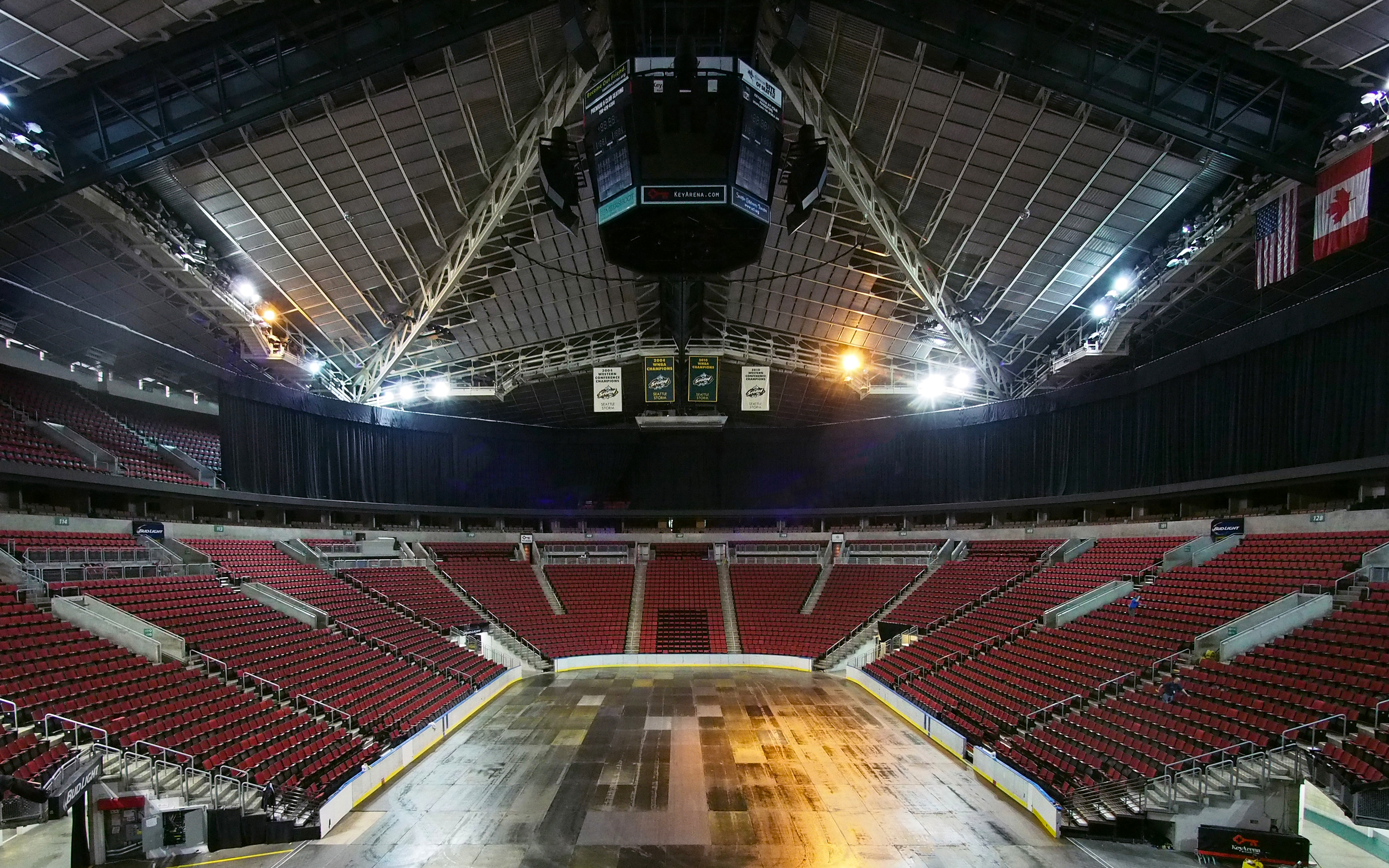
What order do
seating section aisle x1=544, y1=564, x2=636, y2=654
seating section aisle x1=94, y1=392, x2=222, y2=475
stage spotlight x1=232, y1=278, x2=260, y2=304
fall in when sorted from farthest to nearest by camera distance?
seating section aisle x1=544, y1=564, x2=636, y2=654 < seating section aisle x1=94, y1=392, x2=222, y2=475 < stage spotlight x1=232, y1=278, x2=260, y2=304

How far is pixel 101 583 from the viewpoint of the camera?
17.8 meters

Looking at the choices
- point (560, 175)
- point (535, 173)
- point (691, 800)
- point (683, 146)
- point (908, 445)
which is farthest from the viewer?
point (908, 445)

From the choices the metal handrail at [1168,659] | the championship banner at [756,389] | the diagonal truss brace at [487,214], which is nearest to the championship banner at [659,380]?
the championship banner at [756,389]

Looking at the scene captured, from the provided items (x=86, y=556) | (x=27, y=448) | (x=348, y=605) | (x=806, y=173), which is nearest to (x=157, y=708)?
(x=86, y=556)

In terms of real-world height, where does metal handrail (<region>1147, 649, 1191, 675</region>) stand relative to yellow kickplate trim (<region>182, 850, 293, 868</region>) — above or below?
above

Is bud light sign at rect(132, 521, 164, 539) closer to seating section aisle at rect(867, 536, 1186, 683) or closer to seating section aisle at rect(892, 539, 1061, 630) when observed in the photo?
seating section aisle at rect(867, 536, 1186, 683)

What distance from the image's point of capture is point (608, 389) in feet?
97.4

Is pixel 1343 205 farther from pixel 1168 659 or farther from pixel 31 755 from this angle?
pixel 31 755

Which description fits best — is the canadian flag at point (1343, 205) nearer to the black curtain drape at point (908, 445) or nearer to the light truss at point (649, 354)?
the black curtain drape at point (908, 445)

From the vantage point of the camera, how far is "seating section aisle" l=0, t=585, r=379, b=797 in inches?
501

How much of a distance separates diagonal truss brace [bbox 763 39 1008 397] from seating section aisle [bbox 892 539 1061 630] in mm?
7577

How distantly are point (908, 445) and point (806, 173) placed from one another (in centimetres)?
2433

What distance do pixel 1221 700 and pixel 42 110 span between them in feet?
89.7

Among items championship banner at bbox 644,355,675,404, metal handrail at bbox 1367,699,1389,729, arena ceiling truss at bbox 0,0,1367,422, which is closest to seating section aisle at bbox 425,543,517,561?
arena ceiling truss at bbox 0,0,1367,422
